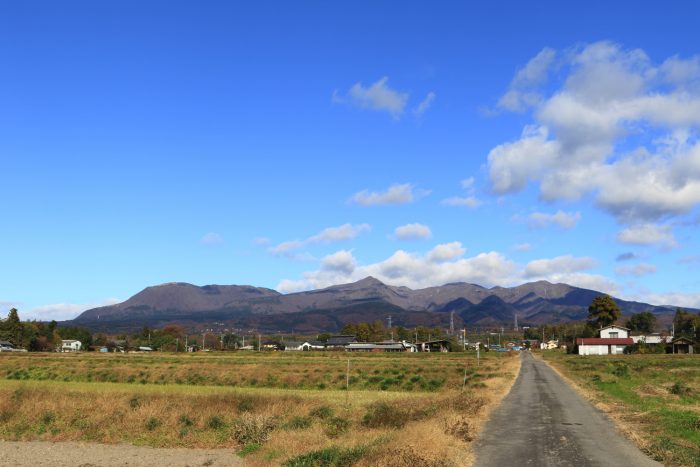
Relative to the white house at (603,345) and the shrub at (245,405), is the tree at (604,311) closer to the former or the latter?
the white house at (603,345)

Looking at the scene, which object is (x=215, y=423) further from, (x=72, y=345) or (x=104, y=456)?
(x=72, y=345)

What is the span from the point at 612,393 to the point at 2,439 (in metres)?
35.7

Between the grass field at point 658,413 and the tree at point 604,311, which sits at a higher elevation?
the tree at point 604,311

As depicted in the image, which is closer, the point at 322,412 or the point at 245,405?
the point at 322,412

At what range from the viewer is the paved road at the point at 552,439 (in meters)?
17.3

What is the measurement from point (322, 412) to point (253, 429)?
4.43 meters

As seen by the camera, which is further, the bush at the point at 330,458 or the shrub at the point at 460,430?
the shrub at the point at 460,430

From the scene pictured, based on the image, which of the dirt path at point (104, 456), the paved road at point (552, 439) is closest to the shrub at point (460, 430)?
the paved road at point (552, 439)

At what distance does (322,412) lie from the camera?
2775cm

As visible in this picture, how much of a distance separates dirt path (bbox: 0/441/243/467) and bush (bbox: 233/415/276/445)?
1068 millimetres

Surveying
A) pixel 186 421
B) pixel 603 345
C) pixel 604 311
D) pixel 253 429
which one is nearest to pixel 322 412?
pixel 253 429

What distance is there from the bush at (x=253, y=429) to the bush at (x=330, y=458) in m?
5.91

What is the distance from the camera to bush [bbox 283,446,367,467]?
16875mm

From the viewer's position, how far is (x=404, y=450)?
15.9 m
